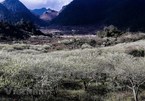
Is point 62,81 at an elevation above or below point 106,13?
below

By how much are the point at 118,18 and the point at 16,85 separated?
132m

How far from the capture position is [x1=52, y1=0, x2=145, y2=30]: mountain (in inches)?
5753

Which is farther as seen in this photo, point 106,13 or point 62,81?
point 106,13

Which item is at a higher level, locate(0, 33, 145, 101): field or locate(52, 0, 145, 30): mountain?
locate(52, 0, 145, 30): mountain

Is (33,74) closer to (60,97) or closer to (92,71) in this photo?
(60,97)

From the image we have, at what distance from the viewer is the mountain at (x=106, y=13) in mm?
146125

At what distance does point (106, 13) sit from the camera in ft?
581

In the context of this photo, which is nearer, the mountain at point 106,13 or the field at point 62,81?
the field at point 62,81

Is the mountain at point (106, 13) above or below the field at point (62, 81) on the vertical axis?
above

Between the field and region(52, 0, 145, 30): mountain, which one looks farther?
region(52, 0, 145, 30): mountain

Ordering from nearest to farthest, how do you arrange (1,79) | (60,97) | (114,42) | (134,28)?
(1,79), (60,97), (114,42), (134,28)

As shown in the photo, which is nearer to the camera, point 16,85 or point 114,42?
point 16,85

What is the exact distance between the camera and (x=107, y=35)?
7831 centimetres

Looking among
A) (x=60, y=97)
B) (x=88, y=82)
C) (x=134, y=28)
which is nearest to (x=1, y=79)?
(x=60, y=97)
